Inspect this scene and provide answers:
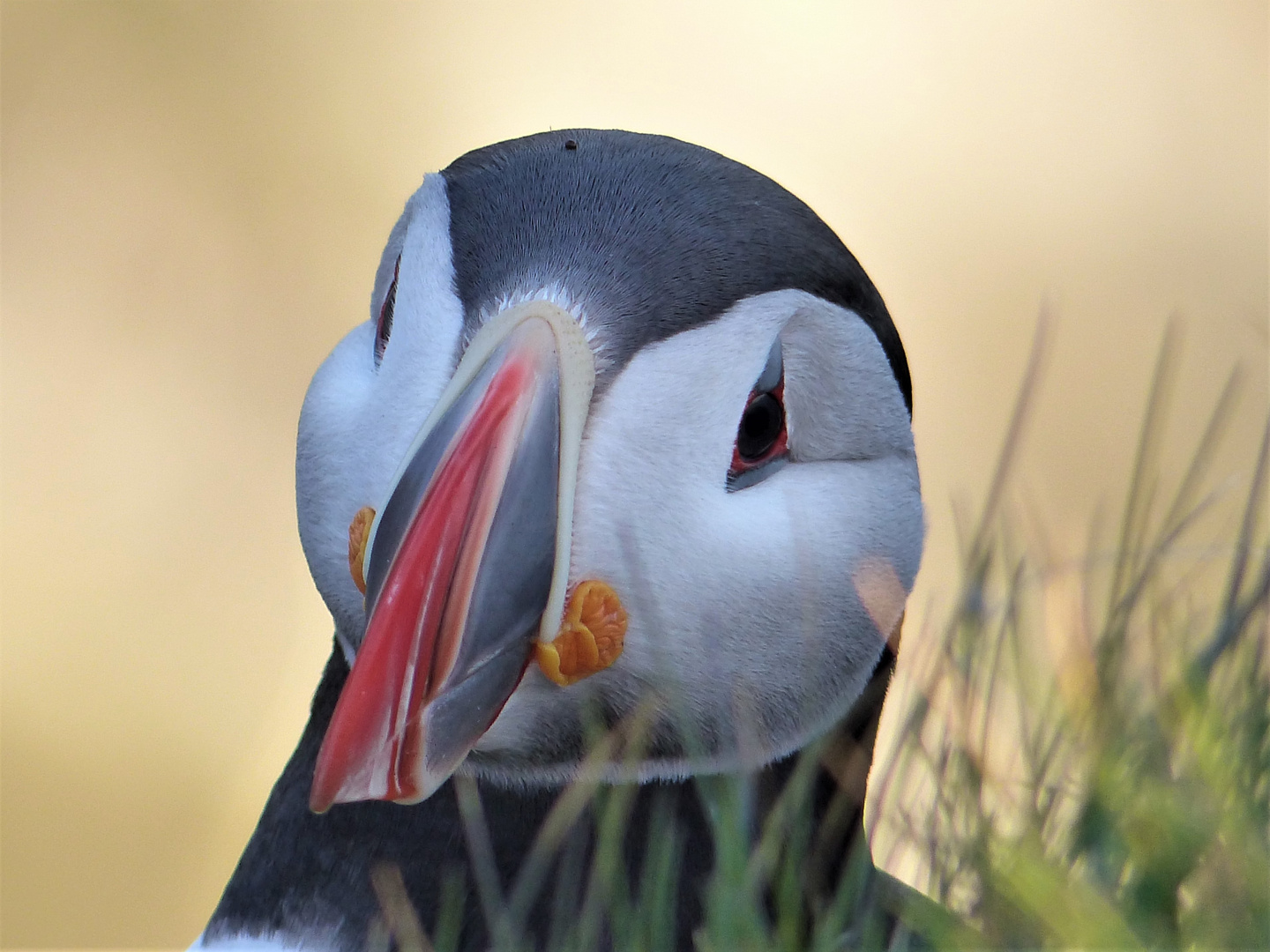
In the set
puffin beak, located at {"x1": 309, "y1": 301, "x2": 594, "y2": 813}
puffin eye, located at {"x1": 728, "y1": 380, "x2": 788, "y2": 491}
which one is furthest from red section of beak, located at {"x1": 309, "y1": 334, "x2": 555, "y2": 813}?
puffin eye, located at {"x1": 728, "y1": 380, "x2": 788, "y2": 491}

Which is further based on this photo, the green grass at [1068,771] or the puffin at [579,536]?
the puffin at [579,536]

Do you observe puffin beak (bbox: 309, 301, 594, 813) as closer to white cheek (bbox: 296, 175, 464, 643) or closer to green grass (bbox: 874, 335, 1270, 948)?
white cheek (bbox: 296, 175, 464, 643)

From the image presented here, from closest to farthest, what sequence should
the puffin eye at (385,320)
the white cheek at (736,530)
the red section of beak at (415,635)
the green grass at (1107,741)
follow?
1. the green grass at (1107,741)
2. the red section of beak at (415,635)
3. the white cheek at (736,530)
4. the puffin eye at (385,320)

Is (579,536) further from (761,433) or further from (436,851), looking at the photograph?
(436,851)

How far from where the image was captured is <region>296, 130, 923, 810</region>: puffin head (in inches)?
29.7

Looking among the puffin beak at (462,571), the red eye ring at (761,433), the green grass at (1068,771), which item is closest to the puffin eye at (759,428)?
the red eye ring at (761,433)

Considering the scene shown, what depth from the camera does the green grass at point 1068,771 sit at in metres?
0.50

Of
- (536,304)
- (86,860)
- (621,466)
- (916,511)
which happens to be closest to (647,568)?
(621,466)

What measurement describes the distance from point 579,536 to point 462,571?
9 centimetres

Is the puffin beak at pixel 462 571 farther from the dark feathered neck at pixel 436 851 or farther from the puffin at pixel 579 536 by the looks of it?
the dark feathered neck at pixel 436 851

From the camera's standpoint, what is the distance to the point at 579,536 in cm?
81

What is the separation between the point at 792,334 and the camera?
0.92 metres

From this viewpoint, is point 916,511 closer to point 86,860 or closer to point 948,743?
point 948,743

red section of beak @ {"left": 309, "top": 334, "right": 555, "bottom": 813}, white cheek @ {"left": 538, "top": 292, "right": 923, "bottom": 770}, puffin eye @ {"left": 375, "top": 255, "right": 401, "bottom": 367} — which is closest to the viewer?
red section of beak @ {"left": 309, "top": 334, "right": 555, "bottom": 813}
